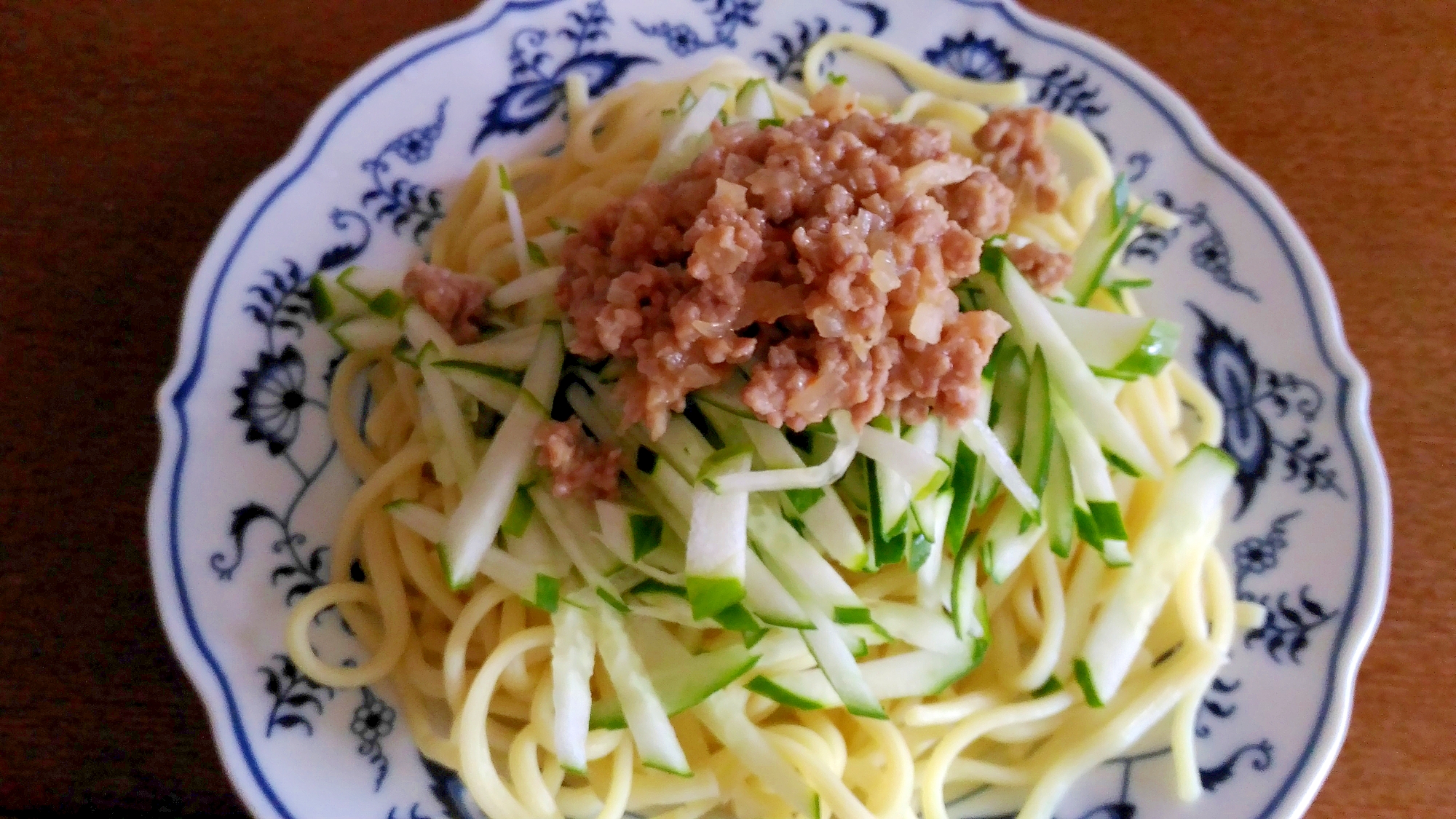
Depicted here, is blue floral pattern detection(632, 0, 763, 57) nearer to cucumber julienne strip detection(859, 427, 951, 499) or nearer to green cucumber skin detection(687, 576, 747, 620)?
cucumber julienne strip detection(859, 427, 951, 499)

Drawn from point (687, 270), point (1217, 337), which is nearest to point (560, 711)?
point (687, 270)

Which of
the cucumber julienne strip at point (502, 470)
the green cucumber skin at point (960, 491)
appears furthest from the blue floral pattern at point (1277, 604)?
the cucumber julienne strip at point (502, 470)

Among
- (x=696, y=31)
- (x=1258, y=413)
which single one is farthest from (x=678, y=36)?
(x=1258, y=413)

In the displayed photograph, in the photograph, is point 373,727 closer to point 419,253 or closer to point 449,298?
point 449,298

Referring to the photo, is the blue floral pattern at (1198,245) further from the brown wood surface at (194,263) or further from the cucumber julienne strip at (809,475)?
the cucumber julienne strip at (809,475)

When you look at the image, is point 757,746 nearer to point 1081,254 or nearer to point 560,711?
point 560,711

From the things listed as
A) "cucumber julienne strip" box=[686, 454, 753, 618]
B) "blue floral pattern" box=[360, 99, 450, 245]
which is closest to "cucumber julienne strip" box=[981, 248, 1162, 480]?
"cucumber julienne strip" box=[686, 454, 753, 618]
